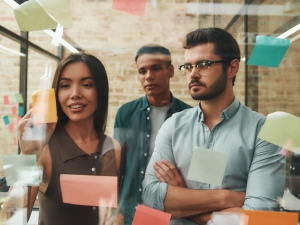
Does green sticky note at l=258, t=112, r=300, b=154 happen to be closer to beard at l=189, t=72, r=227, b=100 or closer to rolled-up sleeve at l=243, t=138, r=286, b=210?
rolled-up sleeve at l=243, t=138, r=286, b=210

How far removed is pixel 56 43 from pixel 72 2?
0.15 m

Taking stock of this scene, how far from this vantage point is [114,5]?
999 millimetres

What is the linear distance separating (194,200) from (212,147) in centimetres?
17

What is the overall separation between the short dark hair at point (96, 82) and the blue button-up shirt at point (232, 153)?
0.67 ft

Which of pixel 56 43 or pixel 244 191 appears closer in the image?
pixel 244 191

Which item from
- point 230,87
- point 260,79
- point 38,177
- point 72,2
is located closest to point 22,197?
point 38,177

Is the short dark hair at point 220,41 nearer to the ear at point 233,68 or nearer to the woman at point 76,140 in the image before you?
the ear at point 233,68

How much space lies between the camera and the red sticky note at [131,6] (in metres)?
0.96

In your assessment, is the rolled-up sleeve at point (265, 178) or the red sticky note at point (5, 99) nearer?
the rolled-up sleeve at point (265, 178)

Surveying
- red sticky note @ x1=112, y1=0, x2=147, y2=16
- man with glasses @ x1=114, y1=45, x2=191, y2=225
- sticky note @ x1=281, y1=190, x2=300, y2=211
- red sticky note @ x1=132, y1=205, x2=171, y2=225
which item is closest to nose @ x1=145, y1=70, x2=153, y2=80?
man with glasses @ x1=114, y1=45, x2=191, y2=225

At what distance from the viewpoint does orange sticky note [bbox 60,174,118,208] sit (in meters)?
0.94

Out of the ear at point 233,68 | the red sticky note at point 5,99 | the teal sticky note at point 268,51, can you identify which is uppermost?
the teal sticky note at point 268,51

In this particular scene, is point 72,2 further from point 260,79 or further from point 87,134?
point 260,79

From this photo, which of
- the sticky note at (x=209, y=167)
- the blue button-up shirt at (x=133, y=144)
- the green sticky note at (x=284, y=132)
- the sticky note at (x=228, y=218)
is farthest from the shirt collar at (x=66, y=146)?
the green sticky note at (x=284, y=132)
